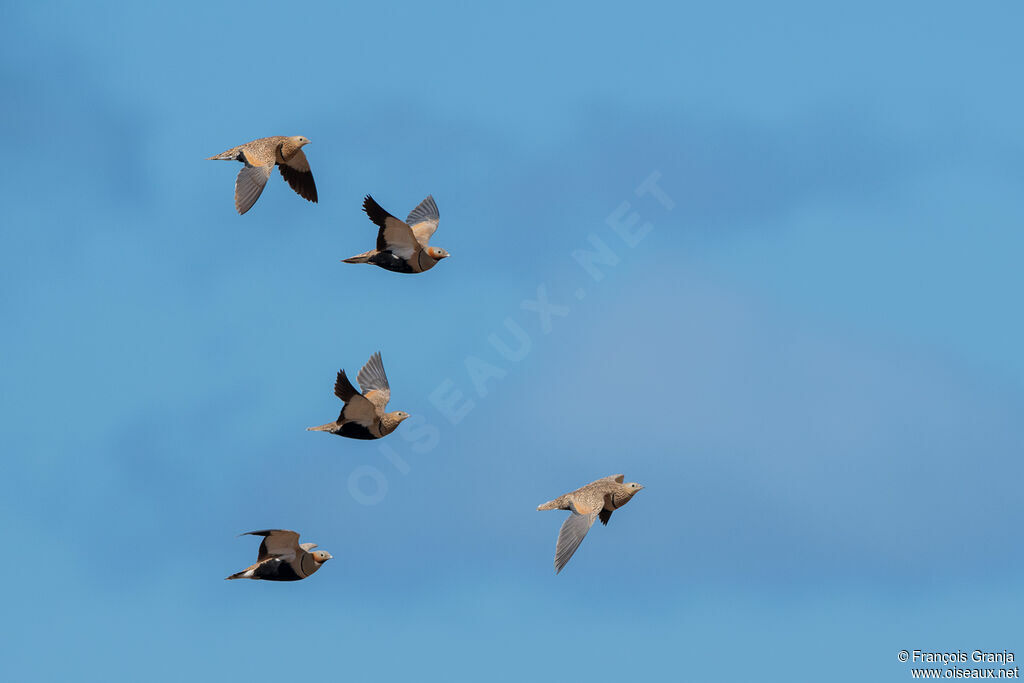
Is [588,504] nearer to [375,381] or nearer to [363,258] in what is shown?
[375,381]

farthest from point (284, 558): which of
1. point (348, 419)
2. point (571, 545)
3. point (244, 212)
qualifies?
point (244, 212)

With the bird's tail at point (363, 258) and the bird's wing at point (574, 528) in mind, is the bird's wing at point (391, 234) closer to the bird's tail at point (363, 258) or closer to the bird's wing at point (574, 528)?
the bird's tail at point (363, 258)

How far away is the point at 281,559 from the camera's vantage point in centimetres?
4759

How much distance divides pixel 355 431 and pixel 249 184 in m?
9.95

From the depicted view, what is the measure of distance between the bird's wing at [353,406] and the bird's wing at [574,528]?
7.88 m

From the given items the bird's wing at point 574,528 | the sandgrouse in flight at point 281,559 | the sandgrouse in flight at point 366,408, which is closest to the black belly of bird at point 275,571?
the sandgrouse in flight at point 281,559

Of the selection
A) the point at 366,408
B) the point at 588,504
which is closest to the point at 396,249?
the point at 366,408

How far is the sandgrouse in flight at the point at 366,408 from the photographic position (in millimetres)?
50031

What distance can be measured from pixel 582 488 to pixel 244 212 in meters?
15.8

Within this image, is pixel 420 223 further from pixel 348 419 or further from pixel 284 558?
pixel 284 558

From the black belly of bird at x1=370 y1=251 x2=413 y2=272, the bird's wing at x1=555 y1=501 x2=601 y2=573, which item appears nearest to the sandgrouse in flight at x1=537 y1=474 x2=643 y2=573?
the bird's wing at x1=555 y1=501 x2=601 y2=573

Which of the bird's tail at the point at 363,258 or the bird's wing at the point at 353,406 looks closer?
the bird's wing at the point at 353,406

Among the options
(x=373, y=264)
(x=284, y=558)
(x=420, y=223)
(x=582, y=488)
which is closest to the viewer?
(x=284, y=558)

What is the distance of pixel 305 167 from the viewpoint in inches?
2254
